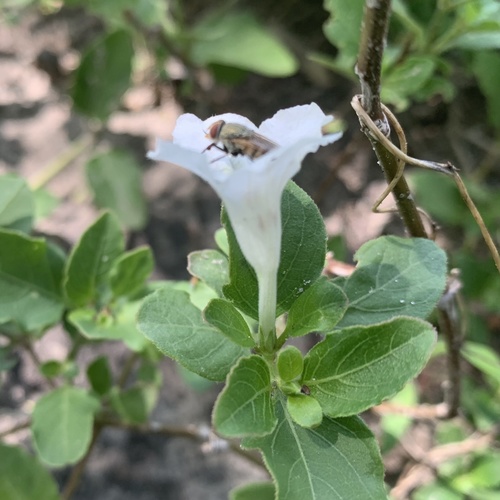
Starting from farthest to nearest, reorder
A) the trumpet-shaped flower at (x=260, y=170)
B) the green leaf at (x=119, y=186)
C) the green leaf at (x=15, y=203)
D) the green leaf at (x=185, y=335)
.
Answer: the green leaf at (x=119, y=186)
the green leaf at (x=15, y=203)
the green leaf at (x=185, y=335)
the trumpet-shaped flower at (x=260, y=170)

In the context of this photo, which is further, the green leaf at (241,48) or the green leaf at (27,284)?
the green leaf at (241,48)

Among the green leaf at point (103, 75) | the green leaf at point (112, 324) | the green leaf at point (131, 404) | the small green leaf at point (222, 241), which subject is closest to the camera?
the small green leaf at point (222, 241)

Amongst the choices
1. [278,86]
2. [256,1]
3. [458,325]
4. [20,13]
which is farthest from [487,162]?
[20,13]

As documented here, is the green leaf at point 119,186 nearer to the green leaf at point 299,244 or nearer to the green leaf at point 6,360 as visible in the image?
the green leaf at point 6,360

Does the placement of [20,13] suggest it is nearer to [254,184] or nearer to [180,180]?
[180,180]

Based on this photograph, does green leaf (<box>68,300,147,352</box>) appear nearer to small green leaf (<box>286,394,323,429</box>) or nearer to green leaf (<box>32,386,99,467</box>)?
green leaf (<box>32,386,99,467</box>)

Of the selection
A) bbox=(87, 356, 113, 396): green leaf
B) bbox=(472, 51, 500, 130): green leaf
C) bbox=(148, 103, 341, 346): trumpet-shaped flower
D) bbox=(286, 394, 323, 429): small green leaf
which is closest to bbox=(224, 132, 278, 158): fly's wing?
bbox=(148, 103, 341, 346): trumpet-shaped flower

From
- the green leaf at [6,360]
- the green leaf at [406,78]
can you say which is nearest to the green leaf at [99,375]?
the green leaf at [6,360]
